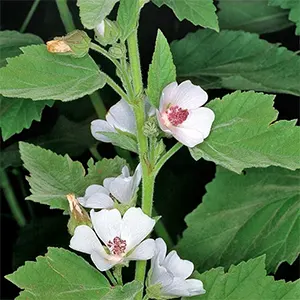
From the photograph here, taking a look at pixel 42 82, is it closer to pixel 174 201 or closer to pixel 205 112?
pixel 205 112

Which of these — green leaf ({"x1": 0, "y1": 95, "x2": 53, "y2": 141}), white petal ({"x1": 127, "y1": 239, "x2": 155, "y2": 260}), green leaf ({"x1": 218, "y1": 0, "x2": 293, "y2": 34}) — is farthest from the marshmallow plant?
green leaf ({"x1": 218, "y1": 0, "x2": 293, "y2": 34})

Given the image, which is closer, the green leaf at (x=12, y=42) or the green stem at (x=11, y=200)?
the green leaf at (x=12, y=42)

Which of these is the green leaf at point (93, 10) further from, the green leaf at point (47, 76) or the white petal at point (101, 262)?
the white petal at point (101, 262)

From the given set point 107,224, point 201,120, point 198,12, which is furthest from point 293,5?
point 107,224

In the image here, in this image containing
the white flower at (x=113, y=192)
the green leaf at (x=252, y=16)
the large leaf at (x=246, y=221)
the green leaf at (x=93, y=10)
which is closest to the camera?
the green leaf at (x=93, y=10)

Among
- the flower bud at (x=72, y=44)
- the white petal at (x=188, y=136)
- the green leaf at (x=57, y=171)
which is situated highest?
the flower bud at (x=72, y=44)

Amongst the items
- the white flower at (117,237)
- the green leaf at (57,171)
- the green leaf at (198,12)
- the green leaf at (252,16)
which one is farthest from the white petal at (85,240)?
the green leaf at (252,16)

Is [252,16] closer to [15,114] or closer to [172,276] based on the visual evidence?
[15,114]

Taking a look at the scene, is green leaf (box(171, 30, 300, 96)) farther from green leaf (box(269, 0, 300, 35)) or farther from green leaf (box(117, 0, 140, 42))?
green leaf (box(117, 0, 140, 42))
